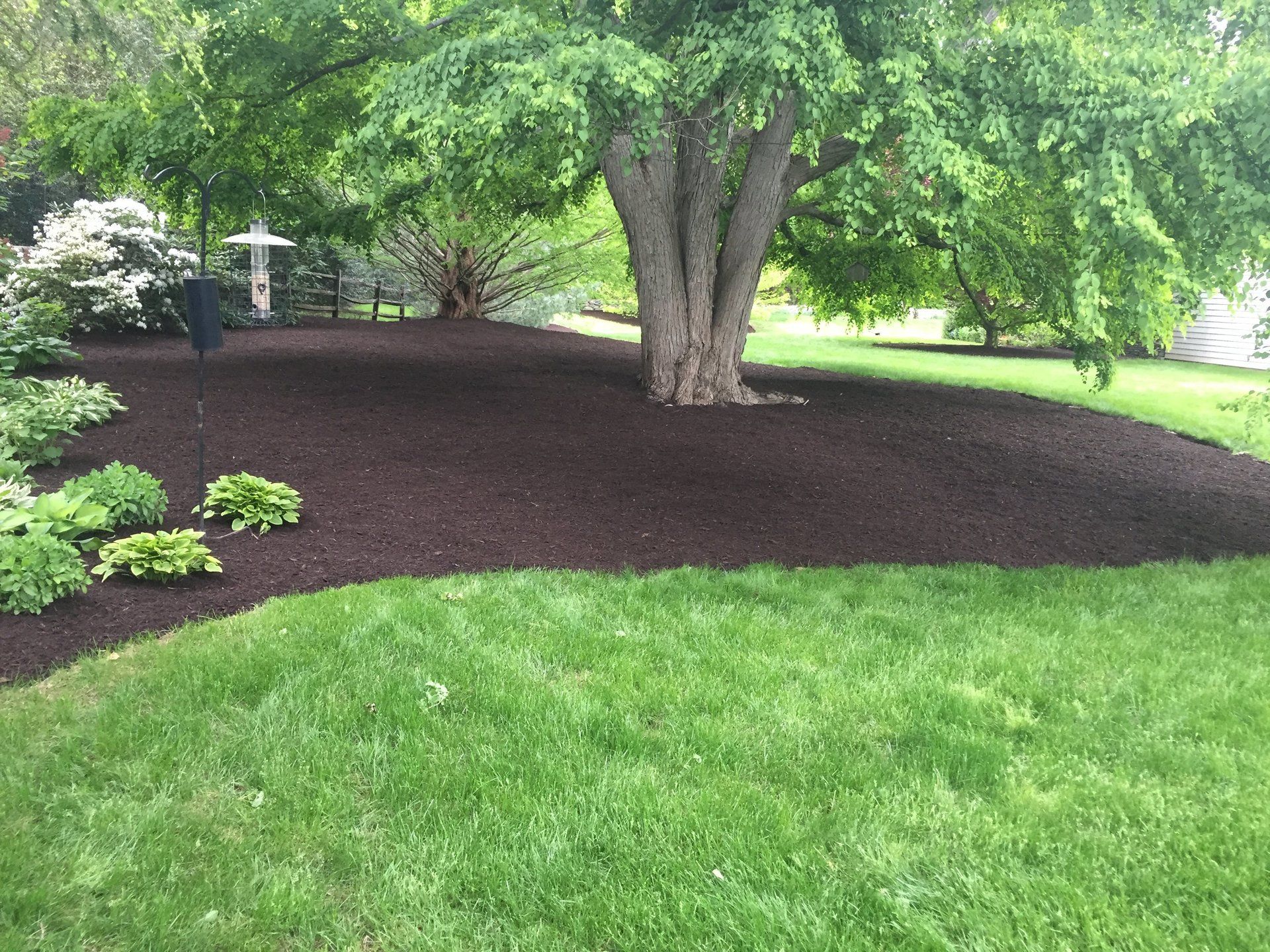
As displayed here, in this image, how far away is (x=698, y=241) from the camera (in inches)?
355

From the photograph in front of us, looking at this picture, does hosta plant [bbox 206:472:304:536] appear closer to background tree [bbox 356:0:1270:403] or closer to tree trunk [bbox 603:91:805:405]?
background tree [bbox 356:0:1270:403]

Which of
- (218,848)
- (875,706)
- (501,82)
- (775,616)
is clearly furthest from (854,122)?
(218,848)

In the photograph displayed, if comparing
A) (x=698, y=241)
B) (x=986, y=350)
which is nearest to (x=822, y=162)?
(x=698, y=241)

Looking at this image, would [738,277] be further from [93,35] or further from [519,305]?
[519,305]

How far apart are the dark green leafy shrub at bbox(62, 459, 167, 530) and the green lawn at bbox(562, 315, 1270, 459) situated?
7.79 m

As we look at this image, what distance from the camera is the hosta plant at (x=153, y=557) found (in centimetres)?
411

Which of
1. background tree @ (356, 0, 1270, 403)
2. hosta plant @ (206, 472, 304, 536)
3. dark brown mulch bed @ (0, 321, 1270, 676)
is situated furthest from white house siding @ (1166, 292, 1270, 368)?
hosta plant @ (206, 472, 304, 536)

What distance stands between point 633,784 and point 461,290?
1831cm

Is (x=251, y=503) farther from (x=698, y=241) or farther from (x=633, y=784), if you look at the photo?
(x=698, y=241)

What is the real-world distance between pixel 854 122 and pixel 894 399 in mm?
5313

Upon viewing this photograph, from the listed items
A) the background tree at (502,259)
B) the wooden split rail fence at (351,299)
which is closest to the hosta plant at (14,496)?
the background tree at (502,259)

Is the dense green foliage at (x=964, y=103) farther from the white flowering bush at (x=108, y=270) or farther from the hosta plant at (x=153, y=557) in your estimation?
the white flowering bush at (x=108, y=270)

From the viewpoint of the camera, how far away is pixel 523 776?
108 inches

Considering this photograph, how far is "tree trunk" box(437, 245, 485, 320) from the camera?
62.7 feet
